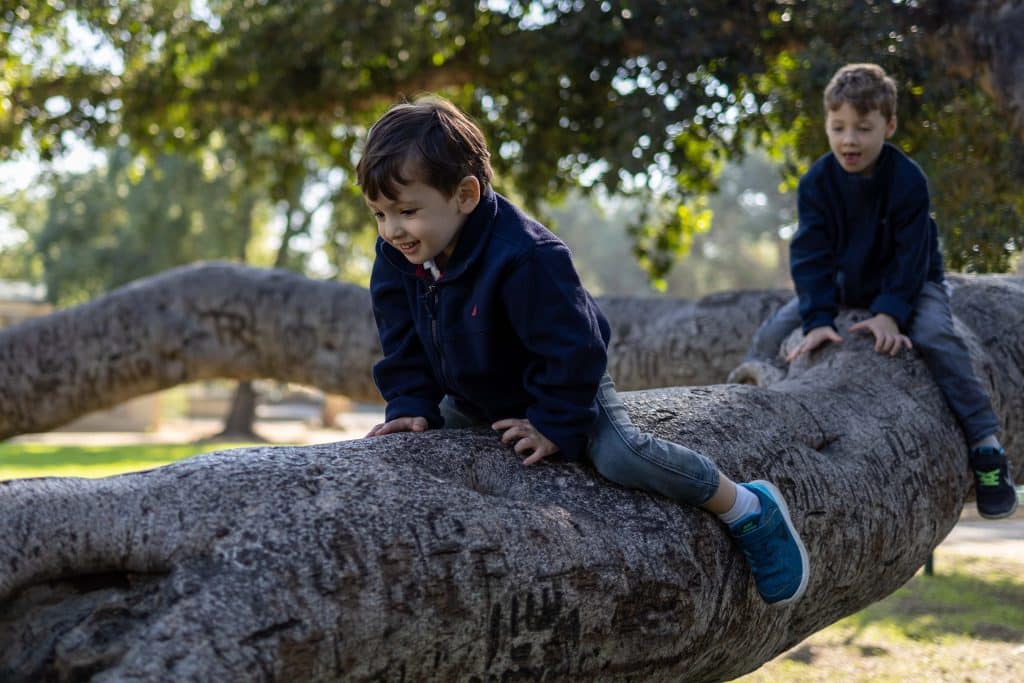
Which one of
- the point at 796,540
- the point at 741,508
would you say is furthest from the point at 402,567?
the point at 796,540

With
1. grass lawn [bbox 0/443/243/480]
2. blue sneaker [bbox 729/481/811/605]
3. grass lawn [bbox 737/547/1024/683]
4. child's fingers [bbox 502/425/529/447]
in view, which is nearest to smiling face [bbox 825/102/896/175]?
blue sneaker [bbox 729/481/811/605]

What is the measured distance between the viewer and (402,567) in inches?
76.9

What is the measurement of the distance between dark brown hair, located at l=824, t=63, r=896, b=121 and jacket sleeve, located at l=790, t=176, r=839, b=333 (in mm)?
394

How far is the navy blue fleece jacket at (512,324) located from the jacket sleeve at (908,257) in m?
1.46

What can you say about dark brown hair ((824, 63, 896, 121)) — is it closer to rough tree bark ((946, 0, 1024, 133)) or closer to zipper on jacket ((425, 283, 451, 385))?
zipper on jacket ((425, 283, 451, 385))

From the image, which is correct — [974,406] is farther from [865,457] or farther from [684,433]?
[684,433]

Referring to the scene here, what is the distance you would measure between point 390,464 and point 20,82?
796 cm

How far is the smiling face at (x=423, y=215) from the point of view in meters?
2.34

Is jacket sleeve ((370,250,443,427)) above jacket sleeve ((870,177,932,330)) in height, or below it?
below

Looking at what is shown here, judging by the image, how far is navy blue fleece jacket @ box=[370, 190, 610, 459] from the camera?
2.42m

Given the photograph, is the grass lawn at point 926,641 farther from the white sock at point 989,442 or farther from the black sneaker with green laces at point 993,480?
the white sock at point 989,442

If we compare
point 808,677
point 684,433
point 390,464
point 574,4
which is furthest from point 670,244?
point 390,464

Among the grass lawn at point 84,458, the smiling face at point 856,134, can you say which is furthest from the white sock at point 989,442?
the grass lawn at point 84,458

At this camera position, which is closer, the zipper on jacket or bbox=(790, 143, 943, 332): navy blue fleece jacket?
the zipper on jacket
